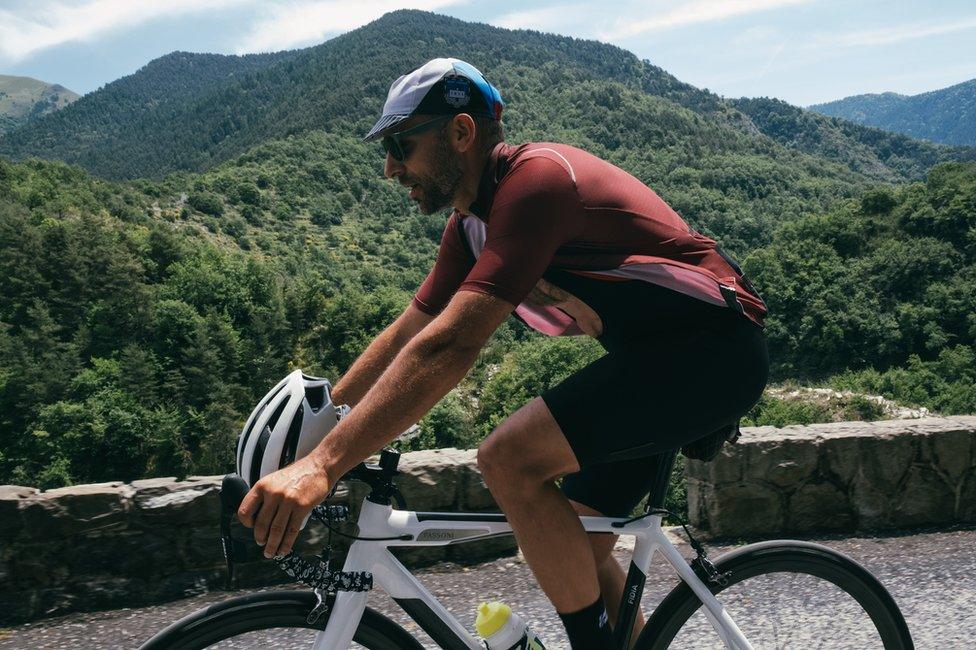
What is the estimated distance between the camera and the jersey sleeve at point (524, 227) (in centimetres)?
140

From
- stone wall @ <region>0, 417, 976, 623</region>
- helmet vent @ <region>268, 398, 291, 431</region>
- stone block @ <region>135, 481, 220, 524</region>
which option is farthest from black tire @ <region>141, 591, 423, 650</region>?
stone block @ <region>135, 481, 220, 524</region>

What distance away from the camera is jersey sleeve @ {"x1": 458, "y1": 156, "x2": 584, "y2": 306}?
54.9 inches

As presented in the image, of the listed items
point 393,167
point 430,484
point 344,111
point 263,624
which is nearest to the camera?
point 263,624

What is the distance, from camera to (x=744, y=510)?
4008 millimetres

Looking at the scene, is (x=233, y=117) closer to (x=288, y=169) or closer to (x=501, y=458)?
(x=288, y=169)

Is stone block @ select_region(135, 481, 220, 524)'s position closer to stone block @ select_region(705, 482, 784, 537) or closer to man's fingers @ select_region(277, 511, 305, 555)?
man's fingers @ select_region(277, 511, 305, 555)

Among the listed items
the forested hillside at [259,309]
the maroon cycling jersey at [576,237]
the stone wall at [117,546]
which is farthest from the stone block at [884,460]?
the forested hillside at [259,309]

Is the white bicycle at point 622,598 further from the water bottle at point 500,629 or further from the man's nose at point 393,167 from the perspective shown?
the man's nose at point 393,167

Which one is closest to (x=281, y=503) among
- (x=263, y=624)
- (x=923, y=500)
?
(x=263, y=624)

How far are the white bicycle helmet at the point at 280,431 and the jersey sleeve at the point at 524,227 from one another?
354 millimetres

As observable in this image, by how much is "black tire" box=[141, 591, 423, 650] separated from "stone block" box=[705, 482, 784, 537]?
8.97 feet

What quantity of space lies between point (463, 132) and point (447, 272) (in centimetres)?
46

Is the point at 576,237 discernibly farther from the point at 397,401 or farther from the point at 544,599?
the point at 544,599

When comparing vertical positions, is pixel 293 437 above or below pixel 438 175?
below
